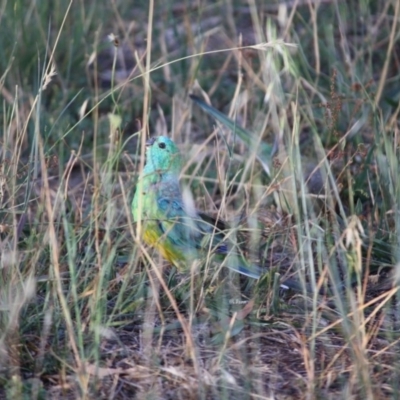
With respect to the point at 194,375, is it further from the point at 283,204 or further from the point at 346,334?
the point at 283,204

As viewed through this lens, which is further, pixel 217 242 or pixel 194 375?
pixel 217 242

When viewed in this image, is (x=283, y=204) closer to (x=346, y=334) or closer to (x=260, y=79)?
(x=346, y=334)

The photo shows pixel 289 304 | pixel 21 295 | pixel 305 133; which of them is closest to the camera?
pixel 21 295

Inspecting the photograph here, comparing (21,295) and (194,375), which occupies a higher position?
(21,295)

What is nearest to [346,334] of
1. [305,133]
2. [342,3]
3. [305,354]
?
[305,354]

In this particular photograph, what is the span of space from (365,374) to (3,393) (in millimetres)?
A: 942

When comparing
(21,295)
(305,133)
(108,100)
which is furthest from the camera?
(108,100)

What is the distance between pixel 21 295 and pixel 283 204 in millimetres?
1221

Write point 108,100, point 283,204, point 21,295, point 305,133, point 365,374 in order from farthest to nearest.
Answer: point 108,100 < point 305,133 < point 283,204 < point 21,295 < point 365,374

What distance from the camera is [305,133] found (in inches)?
182

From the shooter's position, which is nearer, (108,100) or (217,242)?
(217,242)

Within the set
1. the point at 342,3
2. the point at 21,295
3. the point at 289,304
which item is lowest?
the point at 289,304

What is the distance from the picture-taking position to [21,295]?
2.64m

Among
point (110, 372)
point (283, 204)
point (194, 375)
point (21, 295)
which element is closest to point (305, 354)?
point (194, 375)
